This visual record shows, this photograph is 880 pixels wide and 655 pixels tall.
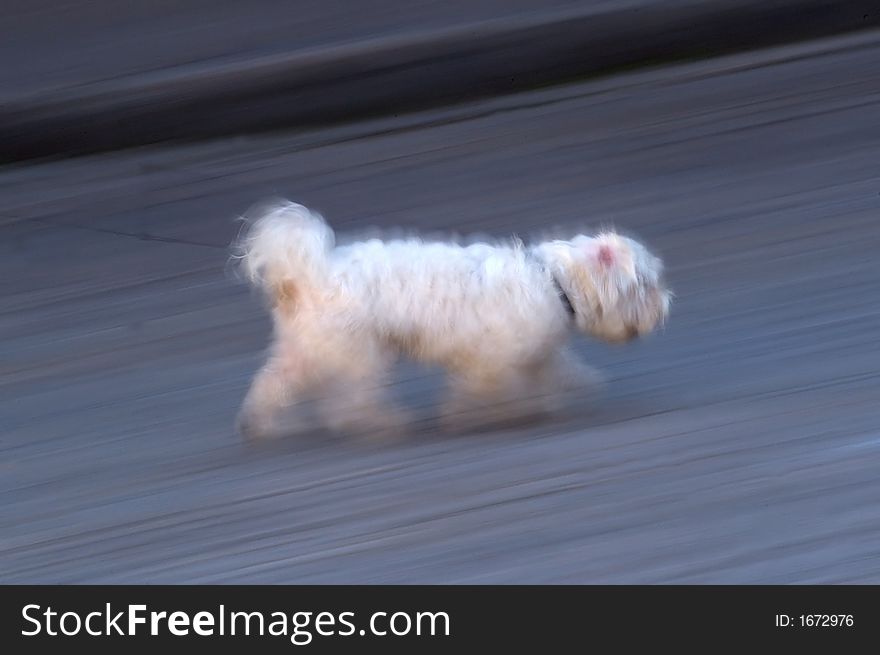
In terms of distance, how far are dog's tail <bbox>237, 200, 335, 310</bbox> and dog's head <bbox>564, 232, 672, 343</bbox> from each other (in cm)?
85

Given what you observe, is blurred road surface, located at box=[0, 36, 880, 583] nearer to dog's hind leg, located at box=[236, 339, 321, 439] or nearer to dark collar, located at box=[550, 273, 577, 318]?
dog's hind leg, located at box=[236, 339, 321, 439]

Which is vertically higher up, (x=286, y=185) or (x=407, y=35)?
(x=407, y=35)

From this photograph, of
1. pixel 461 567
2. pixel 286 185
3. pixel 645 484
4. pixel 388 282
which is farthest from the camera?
pixel 286 185

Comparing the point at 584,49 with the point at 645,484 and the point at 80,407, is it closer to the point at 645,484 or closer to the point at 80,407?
the point at 80,407

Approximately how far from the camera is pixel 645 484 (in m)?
4.59

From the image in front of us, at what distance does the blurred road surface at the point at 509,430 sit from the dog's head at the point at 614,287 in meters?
0.33

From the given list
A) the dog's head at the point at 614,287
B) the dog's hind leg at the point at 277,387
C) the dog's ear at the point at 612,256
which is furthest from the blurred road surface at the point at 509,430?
the dog's ear at the point at 612,256

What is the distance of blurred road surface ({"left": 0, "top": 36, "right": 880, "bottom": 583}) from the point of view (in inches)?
170

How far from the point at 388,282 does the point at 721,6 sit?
6.55m

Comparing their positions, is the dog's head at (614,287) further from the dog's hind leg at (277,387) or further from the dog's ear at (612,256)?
the dog's hind leg at (277,387)

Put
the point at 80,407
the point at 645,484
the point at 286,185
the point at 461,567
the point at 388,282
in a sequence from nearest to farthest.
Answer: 1. the point at 461,567
2. the point at 645,484
3. the point at 388,282
4. the point at 80,407
5. the point at 286,185

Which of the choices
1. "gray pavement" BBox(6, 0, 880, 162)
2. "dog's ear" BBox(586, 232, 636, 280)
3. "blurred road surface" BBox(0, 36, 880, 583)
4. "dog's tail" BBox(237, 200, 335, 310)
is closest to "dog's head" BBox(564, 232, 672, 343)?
"dog's ear" BBox(586, 232, 636, 280)

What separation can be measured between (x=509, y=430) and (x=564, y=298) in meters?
0.49

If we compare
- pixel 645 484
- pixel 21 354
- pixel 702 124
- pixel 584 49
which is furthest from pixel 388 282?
pixel 584 49
